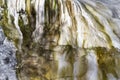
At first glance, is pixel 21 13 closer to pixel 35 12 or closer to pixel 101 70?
pixel 35 12

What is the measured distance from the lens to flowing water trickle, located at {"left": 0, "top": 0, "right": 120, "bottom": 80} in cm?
445

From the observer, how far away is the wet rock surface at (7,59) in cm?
428

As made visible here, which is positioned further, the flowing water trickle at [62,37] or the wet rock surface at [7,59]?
the flowing water trickle at [62,37]

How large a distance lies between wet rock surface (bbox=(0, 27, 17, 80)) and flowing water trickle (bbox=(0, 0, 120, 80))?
2.9 inches

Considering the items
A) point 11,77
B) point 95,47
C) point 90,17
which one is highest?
point 90,17

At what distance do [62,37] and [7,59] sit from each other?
77 centimetres

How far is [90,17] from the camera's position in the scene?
15.8ft

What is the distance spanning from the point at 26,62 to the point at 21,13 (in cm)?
72

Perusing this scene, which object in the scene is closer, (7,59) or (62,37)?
(7,59)

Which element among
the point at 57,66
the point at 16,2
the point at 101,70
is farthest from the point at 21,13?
the point at 101,70

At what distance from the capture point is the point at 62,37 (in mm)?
4695

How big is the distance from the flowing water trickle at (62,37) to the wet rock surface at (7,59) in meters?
0.07

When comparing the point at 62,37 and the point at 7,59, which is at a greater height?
the point at 62,37

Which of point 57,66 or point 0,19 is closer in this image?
point 57,66
